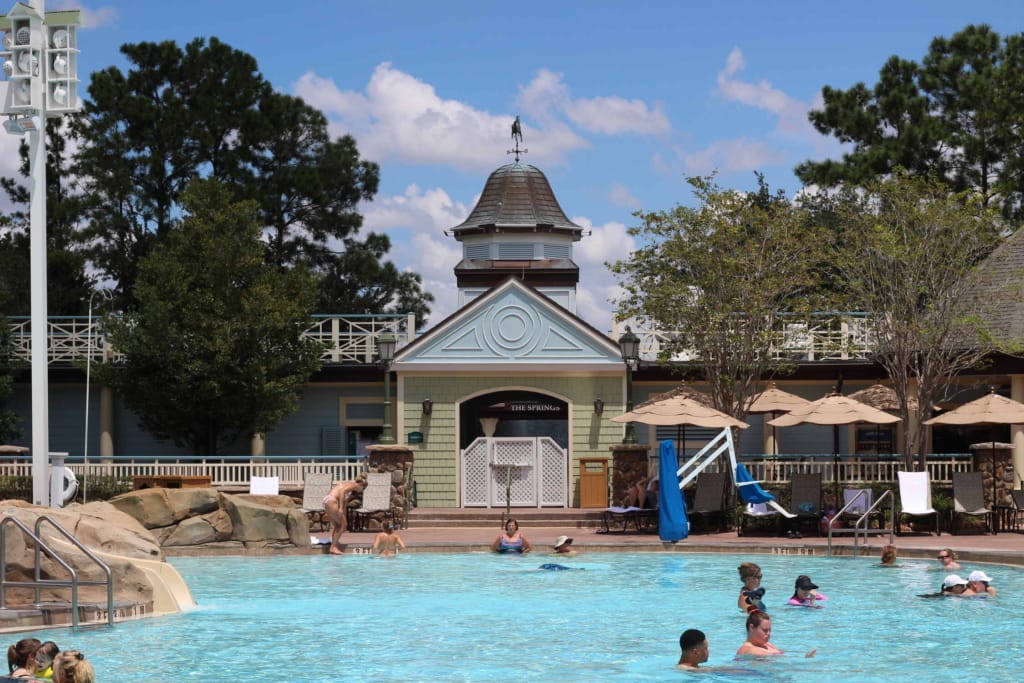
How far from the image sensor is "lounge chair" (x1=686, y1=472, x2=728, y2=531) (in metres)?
27.5

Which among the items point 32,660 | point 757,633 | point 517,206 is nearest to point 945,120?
point 517,206

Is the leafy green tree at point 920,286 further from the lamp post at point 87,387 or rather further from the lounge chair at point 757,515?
the lamp post at point 87,387

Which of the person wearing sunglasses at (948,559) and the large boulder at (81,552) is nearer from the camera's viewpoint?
the large boulder at (81,552)

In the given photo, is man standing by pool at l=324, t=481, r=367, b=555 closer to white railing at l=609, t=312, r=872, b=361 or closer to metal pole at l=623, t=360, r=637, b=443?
metal pole at l=623, t=360, r=637, b=443

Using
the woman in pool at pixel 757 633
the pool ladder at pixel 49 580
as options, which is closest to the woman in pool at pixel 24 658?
the pool ladder at pixel 49 580

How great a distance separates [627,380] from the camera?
32.3 meters

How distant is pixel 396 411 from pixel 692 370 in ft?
21.7

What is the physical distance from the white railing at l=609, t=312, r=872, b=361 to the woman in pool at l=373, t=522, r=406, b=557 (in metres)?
9.97

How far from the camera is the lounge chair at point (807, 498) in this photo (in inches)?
1038

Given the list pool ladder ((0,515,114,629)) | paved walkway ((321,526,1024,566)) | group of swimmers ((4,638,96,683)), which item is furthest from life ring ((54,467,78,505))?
group of swimmers ((4,638,96,683))

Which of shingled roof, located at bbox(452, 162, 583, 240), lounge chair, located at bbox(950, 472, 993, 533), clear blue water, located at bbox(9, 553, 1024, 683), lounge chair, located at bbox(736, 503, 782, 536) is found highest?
shingled roof, located at bbox(452, 162, 583, 240)

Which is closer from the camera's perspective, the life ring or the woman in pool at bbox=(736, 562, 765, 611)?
the woman in pool at bbox=(736, 562, 765, 611)

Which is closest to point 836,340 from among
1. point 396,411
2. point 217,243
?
point 396,411

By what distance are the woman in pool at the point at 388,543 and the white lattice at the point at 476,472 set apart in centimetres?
731
